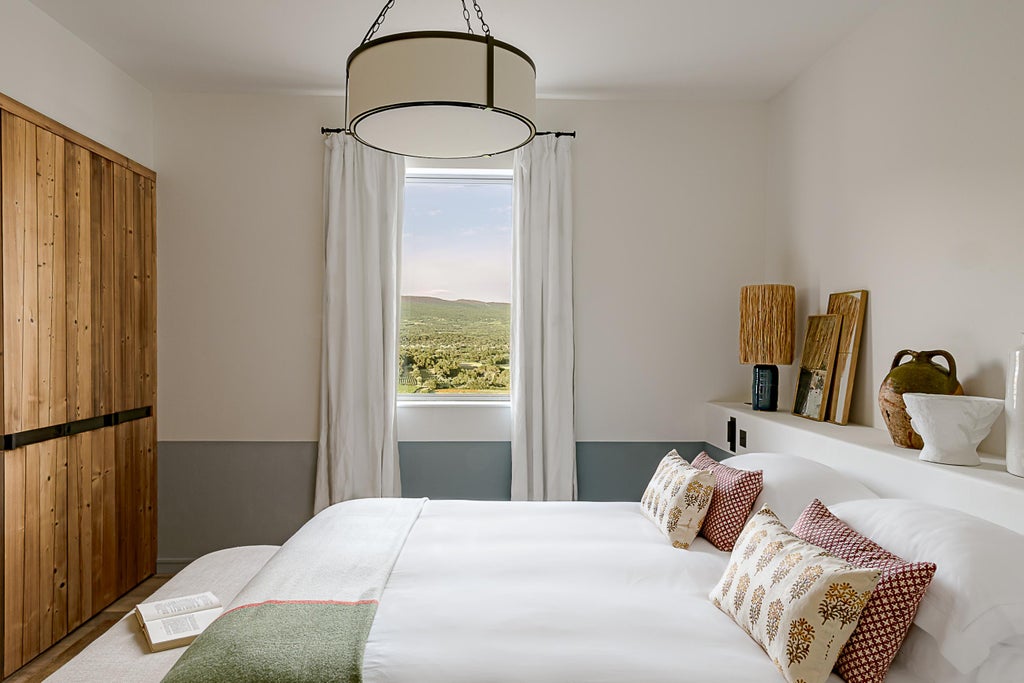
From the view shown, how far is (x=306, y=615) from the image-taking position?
6.05 feet

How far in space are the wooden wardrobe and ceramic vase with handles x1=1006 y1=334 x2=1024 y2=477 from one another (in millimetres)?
3404

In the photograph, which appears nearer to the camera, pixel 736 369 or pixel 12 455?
pixel 12 455

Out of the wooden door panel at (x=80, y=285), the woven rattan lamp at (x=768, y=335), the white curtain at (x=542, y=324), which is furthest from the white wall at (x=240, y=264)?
the woven rattan lamp at (x=768, y=335)

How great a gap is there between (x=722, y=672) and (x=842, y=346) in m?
2.06

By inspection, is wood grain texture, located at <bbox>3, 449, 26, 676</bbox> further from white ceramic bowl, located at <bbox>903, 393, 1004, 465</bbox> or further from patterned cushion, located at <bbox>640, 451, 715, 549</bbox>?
white ceramic bowl, located at <bbox>903, 393, 1004, 465</bbox>

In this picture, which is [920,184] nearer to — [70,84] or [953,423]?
[953,423]

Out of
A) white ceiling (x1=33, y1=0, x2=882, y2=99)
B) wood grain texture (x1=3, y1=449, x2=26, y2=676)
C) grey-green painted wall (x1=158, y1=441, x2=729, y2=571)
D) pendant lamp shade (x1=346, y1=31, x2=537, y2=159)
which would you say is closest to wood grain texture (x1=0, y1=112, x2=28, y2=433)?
wood grain texture (x1=3, y1=449, x2=26, y2=676)

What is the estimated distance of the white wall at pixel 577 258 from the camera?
13.2 ft

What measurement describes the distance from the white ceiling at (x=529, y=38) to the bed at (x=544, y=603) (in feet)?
6.25

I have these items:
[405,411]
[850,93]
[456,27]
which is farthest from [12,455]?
[850,93]

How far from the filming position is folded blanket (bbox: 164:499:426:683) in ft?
5.24

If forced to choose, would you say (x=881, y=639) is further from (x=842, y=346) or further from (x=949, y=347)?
(x=842, y=346)

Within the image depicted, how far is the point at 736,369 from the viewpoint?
13.6 feet

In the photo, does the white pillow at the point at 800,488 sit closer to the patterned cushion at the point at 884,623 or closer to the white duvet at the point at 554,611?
the white duvet at the point at 554,611
